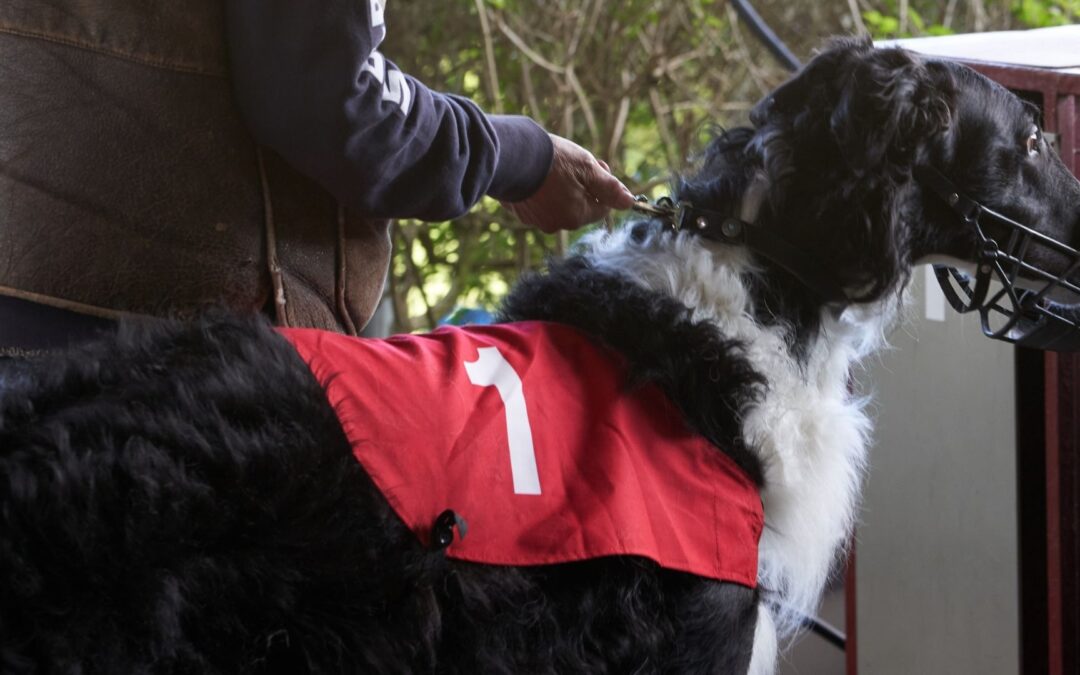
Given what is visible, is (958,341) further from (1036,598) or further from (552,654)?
(552,654)

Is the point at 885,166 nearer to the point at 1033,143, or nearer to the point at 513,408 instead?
the point at 1033,143

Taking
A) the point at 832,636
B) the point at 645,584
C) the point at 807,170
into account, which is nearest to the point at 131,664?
the point at 645,584

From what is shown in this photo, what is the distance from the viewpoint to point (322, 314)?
158 centimetres

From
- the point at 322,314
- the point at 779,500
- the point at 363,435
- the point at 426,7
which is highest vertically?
the point at 426,7

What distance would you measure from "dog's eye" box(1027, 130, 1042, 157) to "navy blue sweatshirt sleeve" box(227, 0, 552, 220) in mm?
815

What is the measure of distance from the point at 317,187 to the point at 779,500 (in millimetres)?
763

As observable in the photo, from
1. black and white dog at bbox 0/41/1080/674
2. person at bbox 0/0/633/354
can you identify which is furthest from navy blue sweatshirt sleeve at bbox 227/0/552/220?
black and white dog at bbox 0/41/1080/674

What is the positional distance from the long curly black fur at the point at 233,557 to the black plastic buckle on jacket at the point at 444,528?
0.01 metres

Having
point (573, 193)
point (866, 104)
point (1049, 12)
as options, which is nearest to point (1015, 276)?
point (866, 104)

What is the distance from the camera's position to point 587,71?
4145mm

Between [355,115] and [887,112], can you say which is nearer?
[355,115]

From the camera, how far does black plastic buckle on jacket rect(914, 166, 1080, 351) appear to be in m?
1.65

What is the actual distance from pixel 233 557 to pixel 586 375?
53 cm

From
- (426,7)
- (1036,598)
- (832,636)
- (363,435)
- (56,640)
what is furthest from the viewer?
(426,7)
